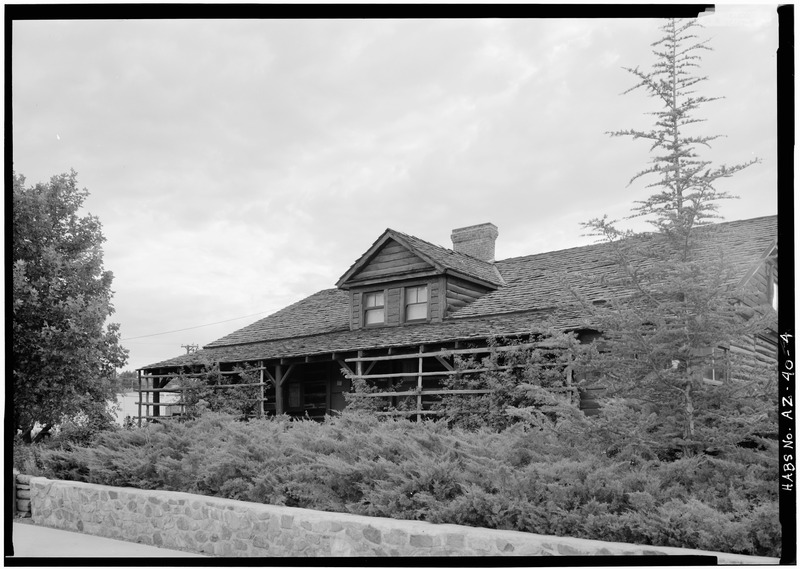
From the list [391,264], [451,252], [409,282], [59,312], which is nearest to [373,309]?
[391,264]

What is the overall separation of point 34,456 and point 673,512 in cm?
1220

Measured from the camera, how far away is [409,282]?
70.0 feet

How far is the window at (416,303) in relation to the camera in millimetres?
21125

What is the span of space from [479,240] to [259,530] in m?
16.6

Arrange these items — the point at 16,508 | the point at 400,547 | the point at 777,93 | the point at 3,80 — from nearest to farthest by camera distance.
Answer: the point at 777,93 < the point at 400,547 < the point at 3,80 < the point at 16,508

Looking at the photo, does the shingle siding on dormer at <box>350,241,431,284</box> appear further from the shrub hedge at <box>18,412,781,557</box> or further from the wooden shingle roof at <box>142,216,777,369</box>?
the shrub hedge at <box>18,412,781,557</box>

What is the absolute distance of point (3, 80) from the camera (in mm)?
7957

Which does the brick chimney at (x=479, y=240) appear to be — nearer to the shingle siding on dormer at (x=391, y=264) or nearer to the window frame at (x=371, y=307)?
the shingle siding on dormer at (x=391, y=264)

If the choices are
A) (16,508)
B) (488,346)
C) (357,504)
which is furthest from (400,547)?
(488,346)

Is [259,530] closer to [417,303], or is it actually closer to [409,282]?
[417,303]

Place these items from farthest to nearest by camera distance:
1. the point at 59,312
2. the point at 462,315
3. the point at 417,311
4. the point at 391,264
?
the point at 391,264, the point at 417,311, the point at 462,315, the point at 59,312

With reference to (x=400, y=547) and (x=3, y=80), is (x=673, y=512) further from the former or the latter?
(x=3, y=80)

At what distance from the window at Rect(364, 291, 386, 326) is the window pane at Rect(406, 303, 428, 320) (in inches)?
38.0

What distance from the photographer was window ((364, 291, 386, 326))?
22.2 metres
